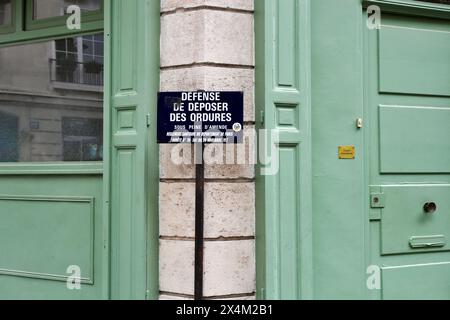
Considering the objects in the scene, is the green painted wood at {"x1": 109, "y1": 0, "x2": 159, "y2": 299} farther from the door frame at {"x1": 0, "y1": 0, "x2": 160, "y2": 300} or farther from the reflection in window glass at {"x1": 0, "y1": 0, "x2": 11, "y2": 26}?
the reflection in window glass at {"x1": 0, "y1": 0, "x2": 11, "y2": 26}

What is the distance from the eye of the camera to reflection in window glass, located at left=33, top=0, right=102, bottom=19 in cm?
543

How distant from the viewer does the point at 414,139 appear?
5.31m

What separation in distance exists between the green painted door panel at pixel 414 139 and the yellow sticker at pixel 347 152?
0.99ft

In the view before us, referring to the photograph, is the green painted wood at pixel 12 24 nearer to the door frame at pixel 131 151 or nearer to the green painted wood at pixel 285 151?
the door frame at pixel 131 151

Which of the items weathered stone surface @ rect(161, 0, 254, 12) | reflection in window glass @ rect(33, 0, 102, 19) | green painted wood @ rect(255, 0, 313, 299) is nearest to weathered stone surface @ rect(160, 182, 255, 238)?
green painted wood @ rect(255, 0, 313, 299)

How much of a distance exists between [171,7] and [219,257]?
82.0 inches

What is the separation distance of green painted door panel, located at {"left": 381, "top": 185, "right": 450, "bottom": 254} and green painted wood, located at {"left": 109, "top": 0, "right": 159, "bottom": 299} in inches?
80.0

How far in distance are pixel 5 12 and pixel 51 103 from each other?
1.20 meters

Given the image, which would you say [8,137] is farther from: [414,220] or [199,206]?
[414,220]

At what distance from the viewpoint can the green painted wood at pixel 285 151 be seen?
471 centimetres

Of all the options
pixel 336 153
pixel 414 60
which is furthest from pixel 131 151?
pixel 414 60

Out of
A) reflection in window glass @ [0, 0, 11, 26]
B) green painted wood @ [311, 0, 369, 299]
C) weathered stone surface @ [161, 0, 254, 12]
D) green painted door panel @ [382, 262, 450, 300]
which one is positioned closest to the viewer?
weathered stone surface @ [161, 0, 254, 12]

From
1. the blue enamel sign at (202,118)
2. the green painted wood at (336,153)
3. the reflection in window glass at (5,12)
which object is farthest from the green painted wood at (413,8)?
the reflection in window glass at (5,12)
